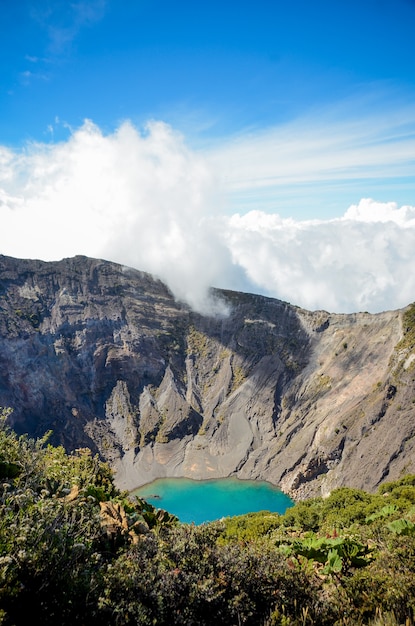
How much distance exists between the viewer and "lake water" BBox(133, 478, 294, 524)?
69625 mm

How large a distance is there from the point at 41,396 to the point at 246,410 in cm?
4856

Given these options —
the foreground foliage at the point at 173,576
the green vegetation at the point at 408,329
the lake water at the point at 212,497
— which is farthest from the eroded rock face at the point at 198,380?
the foreground foliage at the point at 173,576

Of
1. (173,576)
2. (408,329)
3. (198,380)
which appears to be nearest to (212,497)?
(198,380)

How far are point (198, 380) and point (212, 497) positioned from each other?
3959 centimetres

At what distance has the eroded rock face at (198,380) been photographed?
252 feet

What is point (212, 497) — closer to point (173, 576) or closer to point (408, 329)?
point (408, 329)

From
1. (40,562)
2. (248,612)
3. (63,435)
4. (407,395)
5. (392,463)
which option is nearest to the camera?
(40,562)

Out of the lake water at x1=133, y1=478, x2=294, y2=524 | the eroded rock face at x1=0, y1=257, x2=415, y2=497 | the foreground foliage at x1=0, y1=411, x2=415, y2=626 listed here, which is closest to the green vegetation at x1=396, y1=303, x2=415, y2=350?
the eroded rock face at x1=0, y1=257, x2=415, y2=497

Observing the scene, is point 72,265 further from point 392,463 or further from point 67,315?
point 392,463

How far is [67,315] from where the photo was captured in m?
112

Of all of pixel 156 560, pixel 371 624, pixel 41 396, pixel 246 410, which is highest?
pixel 41 396

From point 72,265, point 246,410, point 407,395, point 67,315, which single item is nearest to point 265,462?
point 246,410

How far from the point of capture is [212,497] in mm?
75875

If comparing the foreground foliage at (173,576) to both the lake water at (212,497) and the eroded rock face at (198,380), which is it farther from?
the eroded rock face at (198,380)
